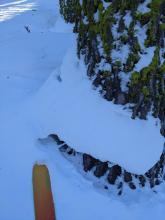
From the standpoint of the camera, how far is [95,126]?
120 inches

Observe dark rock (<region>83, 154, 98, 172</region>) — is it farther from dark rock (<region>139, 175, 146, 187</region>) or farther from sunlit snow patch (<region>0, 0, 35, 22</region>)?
sunlit snow patch (<region>0, 0, 35, 22</region>)

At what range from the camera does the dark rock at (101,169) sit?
306 cm

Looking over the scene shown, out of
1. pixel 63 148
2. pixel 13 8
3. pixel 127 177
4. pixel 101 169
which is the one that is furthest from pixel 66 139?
pixel 13 8

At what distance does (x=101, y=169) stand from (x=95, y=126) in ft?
1.08

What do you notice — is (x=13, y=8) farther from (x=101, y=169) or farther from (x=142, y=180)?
(x=142, y=180)

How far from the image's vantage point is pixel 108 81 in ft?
9.79

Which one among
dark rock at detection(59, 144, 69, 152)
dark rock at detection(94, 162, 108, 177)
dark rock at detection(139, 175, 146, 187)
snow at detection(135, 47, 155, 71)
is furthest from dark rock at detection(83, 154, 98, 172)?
snow at detection(135, 47, 155, 71)

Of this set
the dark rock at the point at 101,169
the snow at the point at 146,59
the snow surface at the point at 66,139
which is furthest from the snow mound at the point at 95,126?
the snow at the point at 146,59

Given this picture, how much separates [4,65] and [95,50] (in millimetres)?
Result: 1614

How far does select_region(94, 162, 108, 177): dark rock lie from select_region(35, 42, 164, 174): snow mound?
0.10 m

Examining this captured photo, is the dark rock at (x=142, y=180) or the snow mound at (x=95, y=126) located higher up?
the snow mound at (x=95, y=126)

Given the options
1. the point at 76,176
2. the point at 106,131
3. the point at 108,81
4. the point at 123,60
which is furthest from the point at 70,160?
the point at 123,60

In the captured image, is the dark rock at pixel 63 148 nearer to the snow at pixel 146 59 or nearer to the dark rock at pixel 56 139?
the dark rock at pixel 56 139

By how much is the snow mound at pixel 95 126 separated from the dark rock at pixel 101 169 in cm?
10
